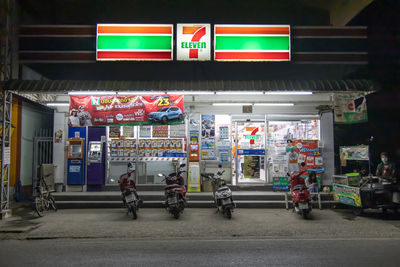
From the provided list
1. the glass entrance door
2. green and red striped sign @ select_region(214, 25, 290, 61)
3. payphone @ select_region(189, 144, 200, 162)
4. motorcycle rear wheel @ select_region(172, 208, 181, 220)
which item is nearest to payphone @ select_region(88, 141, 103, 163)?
payphone @ select_region(189, 144, 200, 162)

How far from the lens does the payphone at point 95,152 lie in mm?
12523

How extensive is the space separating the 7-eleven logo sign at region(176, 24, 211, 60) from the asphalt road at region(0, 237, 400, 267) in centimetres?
911

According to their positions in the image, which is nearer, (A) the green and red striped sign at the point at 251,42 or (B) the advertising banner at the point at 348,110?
(B) the advertising banner at the point at 348,110

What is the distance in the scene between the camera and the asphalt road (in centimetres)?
515

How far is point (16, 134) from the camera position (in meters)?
12.1

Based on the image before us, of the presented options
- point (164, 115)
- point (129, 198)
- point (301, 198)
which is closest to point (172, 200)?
point (129, 198)

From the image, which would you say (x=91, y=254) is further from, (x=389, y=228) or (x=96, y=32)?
(x=96, y=32)

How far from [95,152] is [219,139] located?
5.62 meters

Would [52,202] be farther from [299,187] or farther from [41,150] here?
[299,187]


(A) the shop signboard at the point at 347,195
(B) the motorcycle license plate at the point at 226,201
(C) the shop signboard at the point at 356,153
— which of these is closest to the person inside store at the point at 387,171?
(C) the shop signboard at the point at 356,153

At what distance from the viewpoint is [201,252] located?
18.9ft

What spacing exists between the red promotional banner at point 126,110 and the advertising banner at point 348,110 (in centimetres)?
571

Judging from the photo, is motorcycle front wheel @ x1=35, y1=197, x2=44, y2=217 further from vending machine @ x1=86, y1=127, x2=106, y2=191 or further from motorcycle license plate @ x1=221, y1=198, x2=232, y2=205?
motorcycle license plate @ x1=221, y1=198, x2=232, y2=205

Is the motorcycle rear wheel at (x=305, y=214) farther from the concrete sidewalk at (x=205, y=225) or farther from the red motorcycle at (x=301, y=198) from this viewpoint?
the concrete sidewalk at (x=205, y=225)
